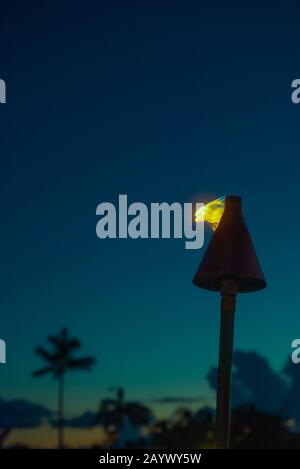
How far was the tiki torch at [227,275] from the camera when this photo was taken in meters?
6.72

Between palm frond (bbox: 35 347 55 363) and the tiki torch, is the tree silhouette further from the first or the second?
the tiki torch

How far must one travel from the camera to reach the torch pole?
6613 millimetres

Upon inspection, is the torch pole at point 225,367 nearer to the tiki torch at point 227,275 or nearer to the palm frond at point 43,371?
the tiki torch at point 227,275

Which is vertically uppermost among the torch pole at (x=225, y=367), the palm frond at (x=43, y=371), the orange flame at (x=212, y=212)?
the palm frond at (x=43, y=371)

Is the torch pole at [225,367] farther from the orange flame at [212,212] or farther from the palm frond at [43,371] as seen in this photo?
the palm frond at [43,371]

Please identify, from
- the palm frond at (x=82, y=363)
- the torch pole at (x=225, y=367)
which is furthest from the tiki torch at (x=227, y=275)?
the palm frond at (x=82, y=363)

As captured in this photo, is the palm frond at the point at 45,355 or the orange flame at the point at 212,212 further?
the palm frond at the point at 45,355

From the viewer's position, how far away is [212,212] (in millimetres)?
8148

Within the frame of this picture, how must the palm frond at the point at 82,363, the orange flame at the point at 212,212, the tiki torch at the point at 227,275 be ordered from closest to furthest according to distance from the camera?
the tiki torch at the point at 227,275, the orange flame at the point at 212,212, the palm frond at the point at 82,363

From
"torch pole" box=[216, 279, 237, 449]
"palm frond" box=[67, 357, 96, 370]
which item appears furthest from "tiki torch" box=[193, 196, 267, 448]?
"palm frond" box=[67, 357, 96, 370]

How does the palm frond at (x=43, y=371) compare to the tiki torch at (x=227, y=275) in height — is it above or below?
above

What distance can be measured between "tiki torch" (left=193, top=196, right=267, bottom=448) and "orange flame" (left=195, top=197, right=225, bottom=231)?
71 cm

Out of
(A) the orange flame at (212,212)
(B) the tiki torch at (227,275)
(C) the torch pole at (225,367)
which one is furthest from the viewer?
(A) the orange flame at (212,212)

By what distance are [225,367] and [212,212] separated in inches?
74.0
